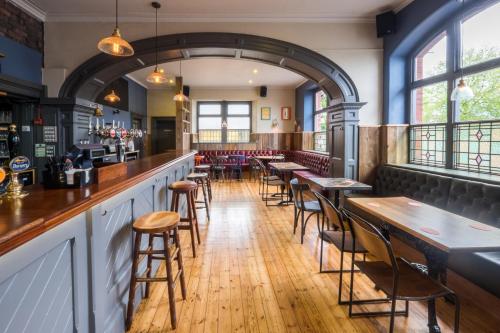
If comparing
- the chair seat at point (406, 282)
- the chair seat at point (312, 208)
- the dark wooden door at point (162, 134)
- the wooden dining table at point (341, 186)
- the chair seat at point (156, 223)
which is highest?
the dark wooden door at point (162, 134)

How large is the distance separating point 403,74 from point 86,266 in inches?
205

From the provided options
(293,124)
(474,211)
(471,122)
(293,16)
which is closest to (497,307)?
(474,211)

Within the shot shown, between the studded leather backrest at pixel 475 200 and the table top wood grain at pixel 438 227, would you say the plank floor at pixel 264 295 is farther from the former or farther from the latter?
the studded leather backrest at pixel 475 200

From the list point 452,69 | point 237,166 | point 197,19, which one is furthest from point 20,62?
point 237,166

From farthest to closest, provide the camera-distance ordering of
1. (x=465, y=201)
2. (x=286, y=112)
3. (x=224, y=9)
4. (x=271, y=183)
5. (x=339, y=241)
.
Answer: (x=286, y=112), (x=271, y=183), (x=224, y=9), (x=465, y=201), (x=339, y=241)

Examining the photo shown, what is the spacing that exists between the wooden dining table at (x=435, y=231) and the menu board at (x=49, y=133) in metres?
4.82

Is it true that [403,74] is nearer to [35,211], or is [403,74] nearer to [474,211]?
[474,211]

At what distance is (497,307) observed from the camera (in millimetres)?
2389

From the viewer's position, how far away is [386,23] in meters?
4.82

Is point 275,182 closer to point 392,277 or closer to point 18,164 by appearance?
point 392,277

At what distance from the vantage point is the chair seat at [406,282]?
5.75 feet

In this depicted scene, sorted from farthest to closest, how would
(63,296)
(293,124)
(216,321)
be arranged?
1. (293,124)
2. (216,321)
3. (63,296)

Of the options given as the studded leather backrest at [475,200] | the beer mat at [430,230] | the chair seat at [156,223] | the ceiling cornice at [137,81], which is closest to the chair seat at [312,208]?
the studded leather backrest at [475,200]

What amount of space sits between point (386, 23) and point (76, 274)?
5.24 m
